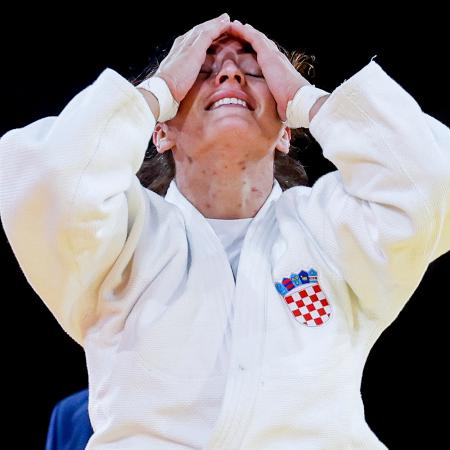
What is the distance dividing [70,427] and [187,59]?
119 cm

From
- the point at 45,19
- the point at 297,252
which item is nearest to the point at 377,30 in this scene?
the point at 45,19

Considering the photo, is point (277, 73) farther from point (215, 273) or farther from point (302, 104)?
point (215, 273)

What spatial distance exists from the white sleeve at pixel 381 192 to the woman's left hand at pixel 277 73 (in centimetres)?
22

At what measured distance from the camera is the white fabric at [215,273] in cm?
179

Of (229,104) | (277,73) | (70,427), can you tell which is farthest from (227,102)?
(70,427)

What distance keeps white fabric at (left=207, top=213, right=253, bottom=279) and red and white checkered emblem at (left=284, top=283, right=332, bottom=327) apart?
0.21 metres

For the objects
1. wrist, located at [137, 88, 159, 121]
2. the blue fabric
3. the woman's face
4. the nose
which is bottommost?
the blue fabric

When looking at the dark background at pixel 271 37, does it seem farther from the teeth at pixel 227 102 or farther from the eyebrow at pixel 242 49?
the teeth at pixel 227 102

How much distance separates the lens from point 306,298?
1.96m

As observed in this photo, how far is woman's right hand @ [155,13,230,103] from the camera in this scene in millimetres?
2191

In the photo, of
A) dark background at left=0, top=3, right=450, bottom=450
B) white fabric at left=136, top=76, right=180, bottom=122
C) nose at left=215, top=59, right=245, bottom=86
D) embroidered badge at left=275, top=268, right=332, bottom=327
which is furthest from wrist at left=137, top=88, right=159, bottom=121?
dark background at left=0, top=3, right=450, bottom=450

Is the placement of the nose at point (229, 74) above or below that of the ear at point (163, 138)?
above

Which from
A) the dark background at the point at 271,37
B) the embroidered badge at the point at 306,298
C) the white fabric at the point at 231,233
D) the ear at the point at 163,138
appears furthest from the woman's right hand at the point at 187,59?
the dark background at the point at 271,37

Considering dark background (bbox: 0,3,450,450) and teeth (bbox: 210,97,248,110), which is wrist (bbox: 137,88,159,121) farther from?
dark background (bbox: 0,3,450,450)
